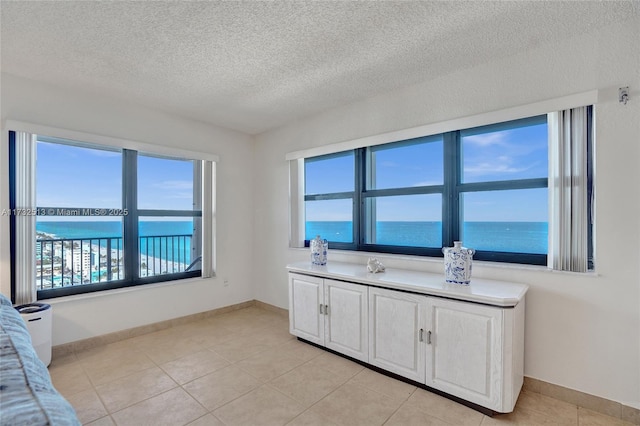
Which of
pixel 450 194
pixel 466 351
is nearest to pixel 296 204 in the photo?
pixel 450 194

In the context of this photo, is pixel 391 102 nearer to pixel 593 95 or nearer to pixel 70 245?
pixel 593 95

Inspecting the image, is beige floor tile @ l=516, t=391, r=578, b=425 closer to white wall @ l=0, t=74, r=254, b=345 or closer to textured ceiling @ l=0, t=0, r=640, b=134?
textured ceiling @ l=0, t=0, r=640, b=134

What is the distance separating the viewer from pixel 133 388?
2.27 m

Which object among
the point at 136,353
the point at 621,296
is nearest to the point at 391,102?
the point at 621,296

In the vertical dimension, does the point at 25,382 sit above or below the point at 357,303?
above

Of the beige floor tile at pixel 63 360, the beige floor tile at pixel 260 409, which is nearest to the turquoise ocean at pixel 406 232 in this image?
the beige floor tile at pixel 63 360

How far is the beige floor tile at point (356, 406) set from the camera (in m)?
1.93

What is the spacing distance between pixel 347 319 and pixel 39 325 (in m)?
2.61

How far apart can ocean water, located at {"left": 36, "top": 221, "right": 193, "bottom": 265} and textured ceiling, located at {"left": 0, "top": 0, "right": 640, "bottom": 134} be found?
138 centimetres

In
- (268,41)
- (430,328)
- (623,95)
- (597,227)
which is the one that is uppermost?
(268,41)

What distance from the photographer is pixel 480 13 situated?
1.86 metres

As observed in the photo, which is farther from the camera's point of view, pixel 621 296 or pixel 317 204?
pixel 317 204

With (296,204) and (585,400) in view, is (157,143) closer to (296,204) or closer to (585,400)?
(296,204)

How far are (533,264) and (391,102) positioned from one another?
1935 mm
